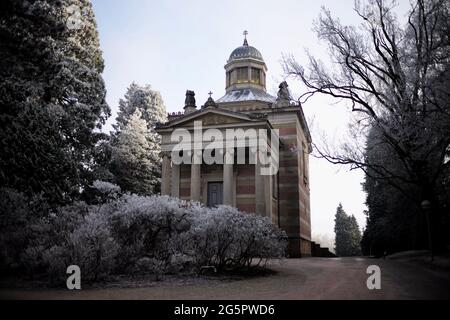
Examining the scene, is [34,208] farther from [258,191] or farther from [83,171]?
[258,191]

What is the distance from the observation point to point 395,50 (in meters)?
16.1

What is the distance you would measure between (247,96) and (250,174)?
9.58 meters

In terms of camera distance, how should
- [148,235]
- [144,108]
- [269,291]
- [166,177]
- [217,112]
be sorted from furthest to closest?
[144,108] → [166,177] → [217,112] → [148,235] → [269,291]

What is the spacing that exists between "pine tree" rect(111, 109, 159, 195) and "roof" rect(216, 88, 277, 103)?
8116mm

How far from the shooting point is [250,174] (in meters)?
25.9

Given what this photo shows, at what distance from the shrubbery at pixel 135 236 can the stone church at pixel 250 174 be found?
10.4 m

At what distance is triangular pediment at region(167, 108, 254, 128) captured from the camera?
23109mm

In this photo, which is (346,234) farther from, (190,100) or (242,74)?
(190,100)

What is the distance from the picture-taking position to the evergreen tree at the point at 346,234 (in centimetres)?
5947

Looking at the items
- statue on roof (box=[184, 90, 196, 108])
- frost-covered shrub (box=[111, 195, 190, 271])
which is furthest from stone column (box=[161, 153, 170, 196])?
frost-covered shrub (box=[111, 195, 190, 271])

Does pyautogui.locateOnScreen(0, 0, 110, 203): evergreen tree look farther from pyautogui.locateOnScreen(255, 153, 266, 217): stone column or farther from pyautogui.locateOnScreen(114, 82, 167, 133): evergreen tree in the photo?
pyautogui.locateOnScreen(114, 82, 167, 133): evergreen tree

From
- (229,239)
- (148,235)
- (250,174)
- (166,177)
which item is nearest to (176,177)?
(166,177)
